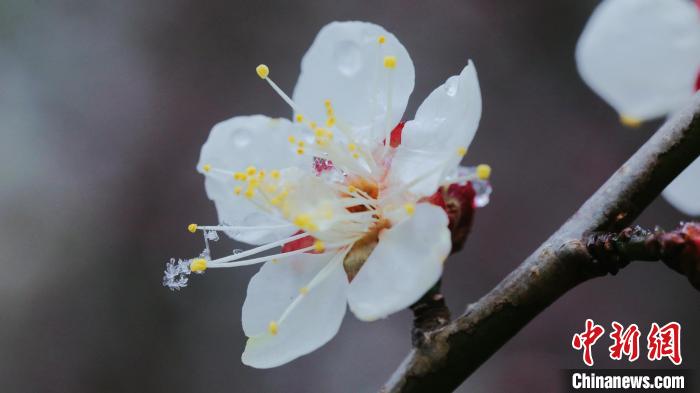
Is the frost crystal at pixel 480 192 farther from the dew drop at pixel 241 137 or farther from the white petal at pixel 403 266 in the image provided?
the dew drop at pixel 241 137

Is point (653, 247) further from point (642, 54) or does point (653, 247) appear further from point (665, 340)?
point (665, 340)

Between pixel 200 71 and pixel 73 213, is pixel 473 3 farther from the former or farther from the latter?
pixel 73 213

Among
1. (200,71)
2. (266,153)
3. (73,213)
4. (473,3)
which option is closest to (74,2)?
(200,71)

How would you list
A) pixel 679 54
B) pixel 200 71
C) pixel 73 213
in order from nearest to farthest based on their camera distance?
pixel 679 54
pixel 73 213
pixel 200 71

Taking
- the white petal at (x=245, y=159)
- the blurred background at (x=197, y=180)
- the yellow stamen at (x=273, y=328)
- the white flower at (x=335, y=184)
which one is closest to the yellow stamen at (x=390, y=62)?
the white flower at (x=335, y=184)

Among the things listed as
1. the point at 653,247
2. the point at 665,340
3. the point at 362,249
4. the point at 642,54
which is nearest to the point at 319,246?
the point at 362,249

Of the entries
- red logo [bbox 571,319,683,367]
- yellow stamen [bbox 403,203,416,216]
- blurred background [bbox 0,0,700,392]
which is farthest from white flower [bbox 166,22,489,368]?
blurred background [bbox 0,0,700,392]

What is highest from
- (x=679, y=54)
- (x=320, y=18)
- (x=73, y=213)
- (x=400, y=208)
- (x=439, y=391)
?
(x=320, y=18)
